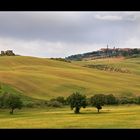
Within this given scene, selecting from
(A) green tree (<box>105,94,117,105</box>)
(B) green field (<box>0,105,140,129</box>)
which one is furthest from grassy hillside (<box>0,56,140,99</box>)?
(B) green field (<box>0,105,140,129</box>)

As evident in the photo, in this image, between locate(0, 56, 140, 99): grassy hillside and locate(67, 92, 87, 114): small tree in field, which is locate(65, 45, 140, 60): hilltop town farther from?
locate(67, 92, 87, 114): small tree in field

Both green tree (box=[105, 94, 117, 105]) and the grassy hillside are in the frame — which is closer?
green tree (box=[105, 94, 117, 105])

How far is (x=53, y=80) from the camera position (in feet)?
196

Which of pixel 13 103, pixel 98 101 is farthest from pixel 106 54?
pixel 13 103

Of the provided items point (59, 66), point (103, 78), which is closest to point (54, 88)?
point (103, 78)

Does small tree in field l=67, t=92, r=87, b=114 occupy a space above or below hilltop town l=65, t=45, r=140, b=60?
below

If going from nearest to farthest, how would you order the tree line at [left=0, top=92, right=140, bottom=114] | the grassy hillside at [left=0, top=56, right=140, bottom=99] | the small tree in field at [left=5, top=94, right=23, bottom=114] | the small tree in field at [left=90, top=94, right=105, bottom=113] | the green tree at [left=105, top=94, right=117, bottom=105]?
the small tree in field at [left=5, top=94, right=23, bottom=114]
the tree line at [left=0, top=92, right=140, bottom=114]
the small tree in field at [left=90, top=94, right=105, bottom=113]
the green tree at [left=105, top=94, right=117, bottom=105]
the grassy hillside at [left=0, top=56, right=140, bottom=99]

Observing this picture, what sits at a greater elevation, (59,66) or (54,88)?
(59,66)

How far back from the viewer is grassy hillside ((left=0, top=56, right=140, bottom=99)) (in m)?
51.9

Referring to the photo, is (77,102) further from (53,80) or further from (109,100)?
(53,80)

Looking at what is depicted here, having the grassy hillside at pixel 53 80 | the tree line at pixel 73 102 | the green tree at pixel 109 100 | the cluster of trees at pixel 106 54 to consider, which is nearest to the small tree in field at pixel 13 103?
the tree line at pixel 73 102
